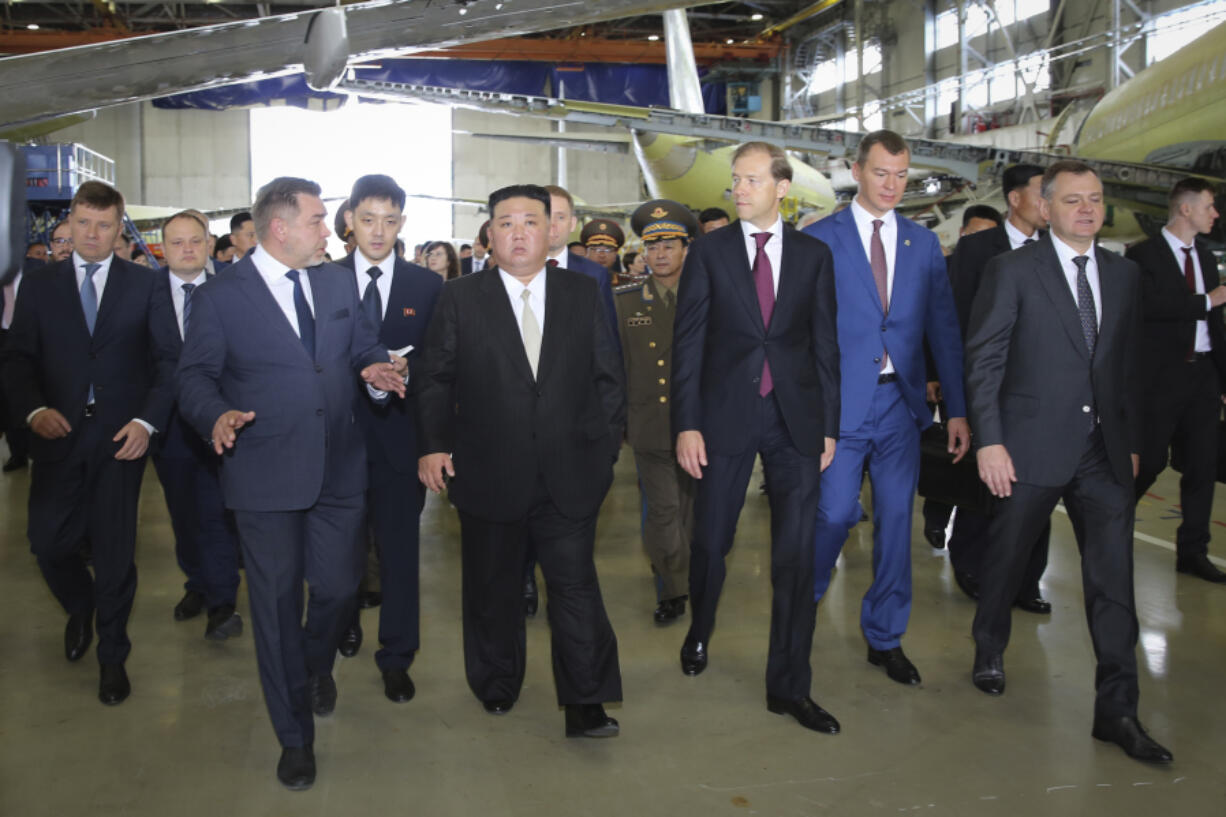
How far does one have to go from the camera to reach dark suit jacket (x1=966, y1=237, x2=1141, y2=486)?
2.97 meters

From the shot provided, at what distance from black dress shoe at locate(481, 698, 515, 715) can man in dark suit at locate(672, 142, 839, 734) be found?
0.88m

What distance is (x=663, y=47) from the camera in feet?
95.1

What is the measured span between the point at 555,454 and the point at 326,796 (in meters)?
1.16

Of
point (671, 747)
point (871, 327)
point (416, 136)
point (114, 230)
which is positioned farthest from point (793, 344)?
point (416, 136)

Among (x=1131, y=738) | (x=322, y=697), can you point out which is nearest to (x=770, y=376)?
(x=1131, y=738)

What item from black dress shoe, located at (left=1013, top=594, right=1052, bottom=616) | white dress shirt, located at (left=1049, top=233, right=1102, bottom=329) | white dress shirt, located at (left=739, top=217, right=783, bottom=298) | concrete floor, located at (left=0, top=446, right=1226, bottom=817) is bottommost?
concrete floor, located at (left=0, top=446, right=1226, bottom=817)

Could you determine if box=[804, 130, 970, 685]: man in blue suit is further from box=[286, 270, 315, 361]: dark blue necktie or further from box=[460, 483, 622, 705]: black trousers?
box=[286, 270, 315, 361]: dark blue necktie

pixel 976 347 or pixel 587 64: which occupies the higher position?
pixel 587 64

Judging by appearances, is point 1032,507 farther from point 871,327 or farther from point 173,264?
point 173,264

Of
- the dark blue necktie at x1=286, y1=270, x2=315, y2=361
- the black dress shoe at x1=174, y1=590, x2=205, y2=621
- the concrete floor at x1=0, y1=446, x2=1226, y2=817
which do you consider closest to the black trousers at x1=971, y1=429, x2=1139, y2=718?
the concrete floor at x1=0, y1=446, x2=1226, y2=817

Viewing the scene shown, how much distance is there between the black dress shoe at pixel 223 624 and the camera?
3.91m

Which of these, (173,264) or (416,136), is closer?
(173,264)

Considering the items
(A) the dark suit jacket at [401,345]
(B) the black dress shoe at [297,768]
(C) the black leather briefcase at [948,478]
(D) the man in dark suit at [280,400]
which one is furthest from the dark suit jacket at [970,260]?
(B) the black dress shoe at [297,768]

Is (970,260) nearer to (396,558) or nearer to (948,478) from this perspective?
(948,478)
